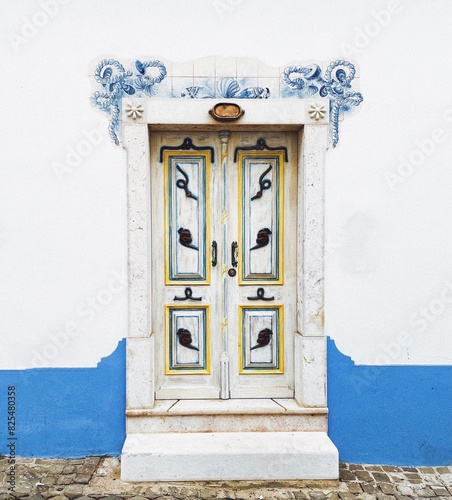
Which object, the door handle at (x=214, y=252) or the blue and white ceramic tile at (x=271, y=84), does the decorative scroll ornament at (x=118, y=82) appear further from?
the door handle at (x=214, y=252)

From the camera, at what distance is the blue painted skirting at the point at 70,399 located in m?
3.65

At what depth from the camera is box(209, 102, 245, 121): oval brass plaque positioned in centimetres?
355

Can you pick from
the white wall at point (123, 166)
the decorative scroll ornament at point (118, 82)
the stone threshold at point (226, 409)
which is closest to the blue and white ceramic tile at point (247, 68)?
the white wall at point (123, 166)

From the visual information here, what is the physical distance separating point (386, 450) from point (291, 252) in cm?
174

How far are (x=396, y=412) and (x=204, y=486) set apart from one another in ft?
5.26

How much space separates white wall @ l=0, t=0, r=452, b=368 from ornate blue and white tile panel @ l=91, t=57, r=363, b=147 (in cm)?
8

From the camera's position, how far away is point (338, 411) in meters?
3.68

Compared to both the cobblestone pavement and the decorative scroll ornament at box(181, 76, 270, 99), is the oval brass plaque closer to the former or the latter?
the decorative scroll ornament at box(181, 76, 270, 99)

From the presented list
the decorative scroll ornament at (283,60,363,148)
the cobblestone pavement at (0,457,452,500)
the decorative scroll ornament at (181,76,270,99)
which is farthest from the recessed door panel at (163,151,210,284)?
the cobblestone pavement at (0,457,452,500)

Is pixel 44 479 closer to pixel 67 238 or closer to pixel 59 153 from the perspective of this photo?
pixel 67 238

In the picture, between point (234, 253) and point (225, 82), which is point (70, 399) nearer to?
point (234, 253)

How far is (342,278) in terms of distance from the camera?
3676 millimetres

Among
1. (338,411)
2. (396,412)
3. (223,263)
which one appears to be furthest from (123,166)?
(396,412)

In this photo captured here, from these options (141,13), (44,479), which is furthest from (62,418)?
(141,13)
